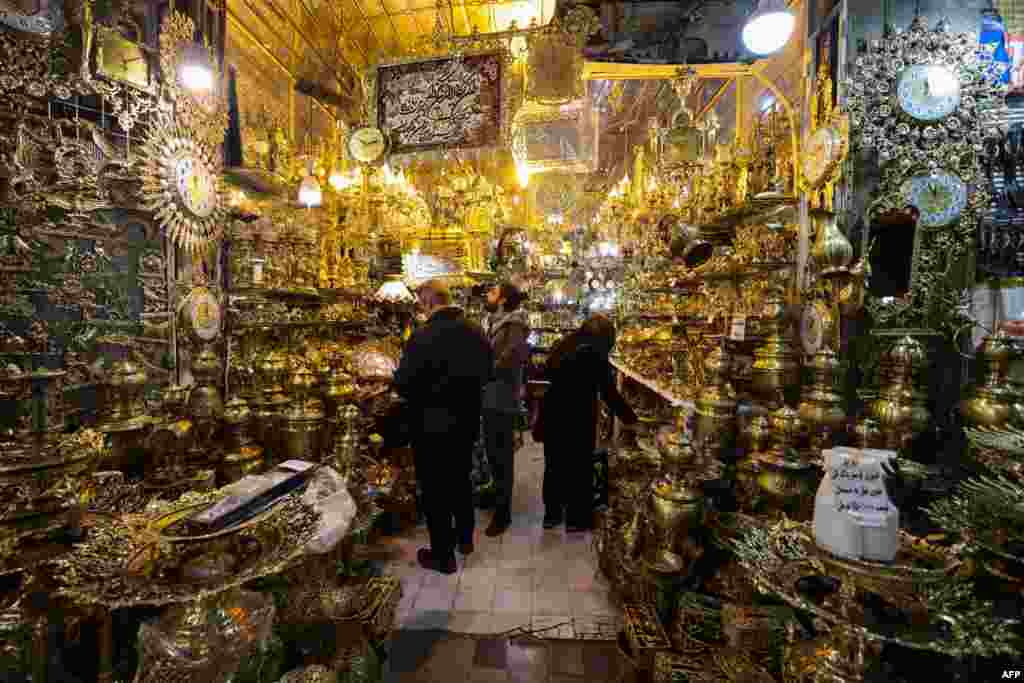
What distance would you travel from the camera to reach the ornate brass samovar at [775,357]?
243cm

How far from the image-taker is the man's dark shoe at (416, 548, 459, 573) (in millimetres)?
2676

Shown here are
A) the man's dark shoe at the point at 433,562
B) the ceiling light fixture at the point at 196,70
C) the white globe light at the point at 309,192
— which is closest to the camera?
the man's dark shoe at the point at 433,562

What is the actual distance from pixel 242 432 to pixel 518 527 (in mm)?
2152

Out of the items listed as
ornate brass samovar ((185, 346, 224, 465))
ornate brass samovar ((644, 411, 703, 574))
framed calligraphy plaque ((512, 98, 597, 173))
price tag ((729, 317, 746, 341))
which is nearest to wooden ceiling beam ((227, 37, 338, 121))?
framed calligraphy plaque ((512, 98, 597, 173))

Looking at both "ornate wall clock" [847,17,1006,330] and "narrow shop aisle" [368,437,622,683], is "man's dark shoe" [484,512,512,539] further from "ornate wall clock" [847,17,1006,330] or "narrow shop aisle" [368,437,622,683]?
"ornate wall clock" [847,17,1006,330]

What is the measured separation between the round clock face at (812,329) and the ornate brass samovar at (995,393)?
0.68 m

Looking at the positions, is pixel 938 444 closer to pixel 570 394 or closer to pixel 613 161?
pixel 570 394

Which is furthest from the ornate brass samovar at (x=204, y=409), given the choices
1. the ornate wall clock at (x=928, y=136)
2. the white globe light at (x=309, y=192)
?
the ornate wall clock at (x=928, y=136)

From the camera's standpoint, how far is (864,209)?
2.56 m

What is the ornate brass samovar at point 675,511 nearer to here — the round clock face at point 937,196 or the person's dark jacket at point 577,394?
the person's dark jacket at point 577,394

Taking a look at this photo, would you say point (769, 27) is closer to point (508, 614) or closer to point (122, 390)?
point (508, 614)

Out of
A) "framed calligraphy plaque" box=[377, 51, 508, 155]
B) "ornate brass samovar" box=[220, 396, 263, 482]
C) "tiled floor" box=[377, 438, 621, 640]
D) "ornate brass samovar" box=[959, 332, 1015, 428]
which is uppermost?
"framed calligraphy plaque" box=[377, 51, 508, 155]

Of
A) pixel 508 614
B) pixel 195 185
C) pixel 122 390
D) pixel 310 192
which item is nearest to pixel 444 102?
pixel 310 192

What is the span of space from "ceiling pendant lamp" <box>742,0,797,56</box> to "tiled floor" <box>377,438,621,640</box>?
345 centimetres
